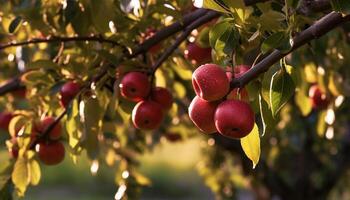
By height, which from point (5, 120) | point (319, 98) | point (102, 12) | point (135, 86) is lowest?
point (5, 120)

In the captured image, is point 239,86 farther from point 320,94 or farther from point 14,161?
point 320,94

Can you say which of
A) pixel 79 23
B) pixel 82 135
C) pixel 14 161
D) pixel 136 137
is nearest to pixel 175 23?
pixel 79 23

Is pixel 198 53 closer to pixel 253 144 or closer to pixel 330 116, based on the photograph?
pixel 253 144

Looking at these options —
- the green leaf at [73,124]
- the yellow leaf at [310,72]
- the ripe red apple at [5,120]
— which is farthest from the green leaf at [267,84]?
the ripe red apple at [5,120]

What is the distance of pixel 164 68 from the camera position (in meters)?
1.94

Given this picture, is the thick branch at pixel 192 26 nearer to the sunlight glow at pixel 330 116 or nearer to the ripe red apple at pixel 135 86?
the ripe red apple at pixel 135 86

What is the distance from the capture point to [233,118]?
1086 mm

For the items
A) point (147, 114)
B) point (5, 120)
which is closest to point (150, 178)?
point (5, 120)

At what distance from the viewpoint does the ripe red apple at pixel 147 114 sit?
1513 mm

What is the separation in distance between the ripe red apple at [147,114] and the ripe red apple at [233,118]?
0.41m

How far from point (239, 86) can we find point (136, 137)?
1.95m

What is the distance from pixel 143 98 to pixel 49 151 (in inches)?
11.8

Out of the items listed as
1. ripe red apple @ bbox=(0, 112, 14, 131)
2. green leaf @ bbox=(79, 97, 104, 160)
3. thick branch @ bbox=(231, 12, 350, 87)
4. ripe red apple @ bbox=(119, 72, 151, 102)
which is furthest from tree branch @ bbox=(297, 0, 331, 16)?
ripe red apple @ bbox=(0, 112, 14, 131)

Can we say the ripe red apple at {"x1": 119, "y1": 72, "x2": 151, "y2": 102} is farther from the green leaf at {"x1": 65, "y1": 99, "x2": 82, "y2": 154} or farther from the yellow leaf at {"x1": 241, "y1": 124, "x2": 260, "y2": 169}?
the yellow leaf at {"x1": 241, "y1": 124, "x2": 260, "y2": 169}
